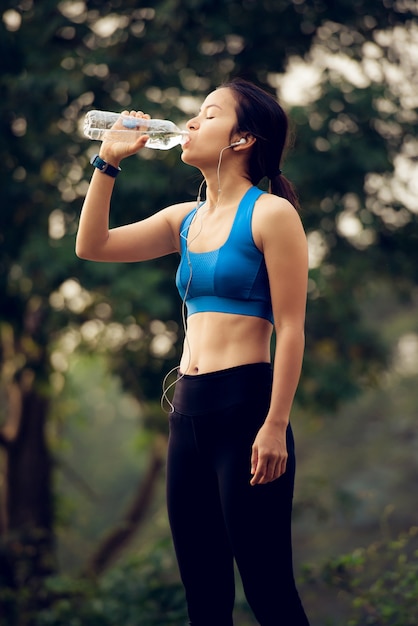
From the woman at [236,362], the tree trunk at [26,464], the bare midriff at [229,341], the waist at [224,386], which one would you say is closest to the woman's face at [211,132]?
the woman at [236,362]

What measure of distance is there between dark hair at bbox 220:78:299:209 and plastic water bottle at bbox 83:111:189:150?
0.20 m

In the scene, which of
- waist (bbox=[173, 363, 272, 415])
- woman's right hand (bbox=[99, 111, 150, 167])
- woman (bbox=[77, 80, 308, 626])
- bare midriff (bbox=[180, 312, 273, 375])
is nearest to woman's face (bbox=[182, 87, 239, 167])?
woman (bbox=[77, 80, 308, 626])

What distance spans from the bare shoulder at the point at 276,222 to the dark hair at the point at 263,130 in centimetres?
22

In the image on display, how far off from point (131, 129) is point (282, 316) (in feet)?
2.44

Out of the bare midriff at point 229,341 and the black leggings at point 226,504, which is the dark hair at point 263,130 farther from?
the black leggings at point 226,504

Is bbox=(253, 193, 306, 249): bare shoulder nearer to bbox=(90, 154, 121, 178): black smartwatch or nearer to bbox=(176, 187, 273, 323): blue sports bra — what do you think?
bbox=(176, 187, 273, 323): blue sports bra

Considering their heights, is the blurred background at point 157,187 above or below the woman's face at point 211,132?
below

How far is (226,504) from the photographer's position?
2688 millimetres

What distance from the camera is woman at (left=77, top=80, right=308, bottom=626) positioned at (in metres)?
2.67

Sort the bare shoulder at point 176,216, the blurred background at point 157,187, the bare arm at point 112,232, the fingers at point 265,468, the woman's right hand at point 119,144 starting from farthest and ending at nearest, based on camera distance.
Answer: the blurred background at point 157,187 → the bare shoulder at point 176,216 → the bare arm at point 112,232 → the woman's right hand at point 119,144 → the fingers at point 265,468

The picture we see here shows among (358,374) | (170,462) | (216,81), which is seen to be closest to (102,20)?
(216,81)

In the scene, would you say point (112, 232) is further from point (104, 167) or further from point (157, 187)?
point (157, 187)

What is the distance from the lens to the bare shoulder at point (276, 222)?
269 cm

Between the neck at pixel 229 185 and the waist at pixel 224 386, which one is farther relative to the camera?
the neck at pixel 229 185
